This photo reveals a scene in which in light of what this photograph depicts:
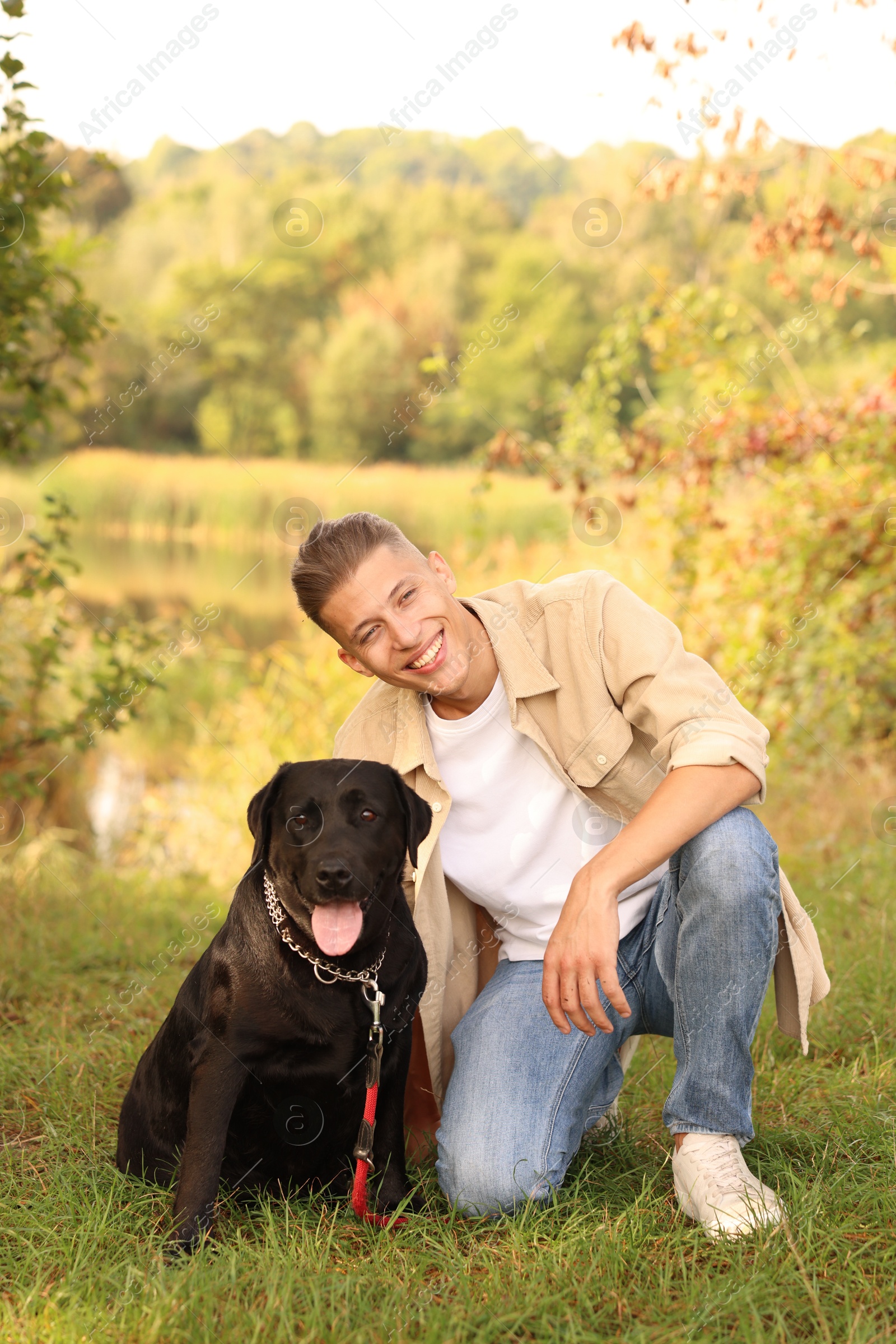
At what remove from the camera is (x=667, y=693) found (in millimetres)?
1916

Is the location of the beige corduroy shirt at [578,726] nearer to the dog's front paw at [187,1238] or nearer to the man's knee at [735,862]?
the man's knee at [735,862]

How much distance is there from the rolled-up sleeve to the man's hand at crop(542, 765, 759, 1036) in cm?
4

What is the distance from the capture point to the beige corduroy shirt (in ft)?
6.34

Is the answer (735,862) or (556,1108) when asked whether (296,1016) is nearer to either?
(556,1108)

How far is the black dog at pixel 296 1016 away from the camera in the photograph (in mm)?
1717

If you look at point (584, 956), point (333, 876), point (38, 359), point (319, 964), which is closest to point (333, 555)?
point (333, 876)

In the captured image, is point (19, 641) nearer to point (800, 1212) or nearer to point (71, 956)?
point (71, 956)

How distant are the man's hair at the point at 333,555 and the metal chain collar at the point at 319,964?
0.58m

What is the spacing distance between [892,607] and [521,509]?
651cm

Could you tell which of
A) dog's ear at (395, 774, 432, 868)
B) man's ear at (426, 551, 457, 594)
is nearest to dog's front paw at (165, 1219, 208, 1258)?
dog's ear at (395, 774, 432, 868)

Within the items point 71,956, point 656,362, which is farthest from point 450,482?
point 71,956

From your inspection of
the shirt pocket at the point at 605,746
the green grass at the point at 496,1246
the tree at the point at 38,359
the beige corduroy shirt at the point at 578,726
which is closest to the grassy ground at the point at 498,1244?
the green grass at the point at 496,1246

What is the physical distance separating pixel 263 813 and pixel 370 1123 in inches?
22.4

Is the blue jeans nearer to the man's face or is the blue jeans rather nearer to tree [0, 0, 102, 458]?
the man's face
